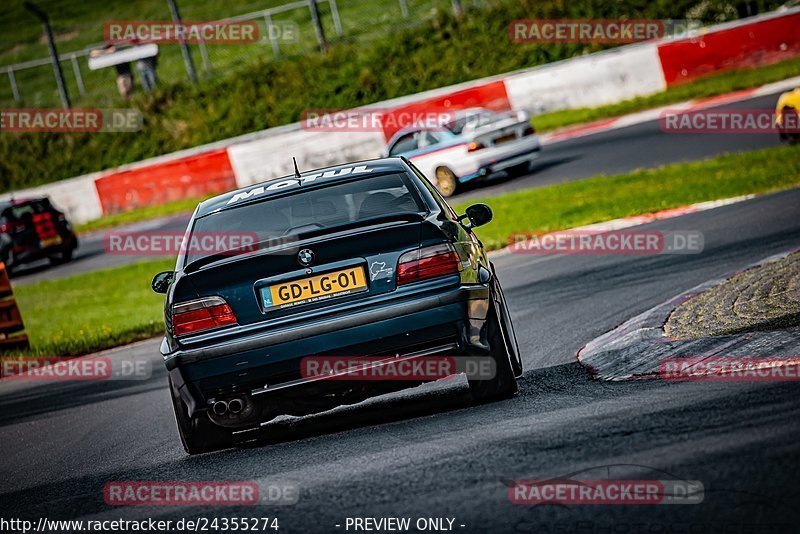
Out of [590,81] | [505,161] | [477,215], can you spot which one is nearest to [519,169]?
[505,161]

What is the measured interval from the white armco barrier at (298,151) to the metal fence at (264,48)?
17.8 feet

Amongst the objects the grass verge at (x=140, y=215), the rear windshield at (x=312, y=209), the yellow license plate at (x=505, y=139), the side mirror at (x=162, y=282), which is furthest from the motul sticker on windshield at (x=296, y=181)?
the grass verge at (x=140, y=215)

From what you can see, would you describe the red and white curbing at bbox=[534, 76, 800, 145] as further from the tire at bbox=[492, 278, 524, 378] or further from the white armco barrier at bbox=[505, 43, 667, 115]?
the tire at bbox=[492, 278, 524, 378]

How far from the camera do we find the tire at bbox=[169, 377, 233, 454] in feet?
20.7

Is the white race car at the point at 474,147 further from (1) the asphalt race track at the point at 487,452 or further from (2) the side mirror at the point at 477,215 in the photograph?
(2) the side mirror at the point at 477,215

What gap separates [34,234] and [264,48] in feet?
43.6

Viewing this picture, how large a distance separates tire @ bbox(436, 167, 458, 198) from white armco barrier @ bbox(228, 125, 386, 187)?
4.60 m

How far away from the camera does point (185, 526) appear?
486 cm

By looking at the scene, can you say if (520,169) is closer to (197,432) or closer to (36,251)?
(36,251)

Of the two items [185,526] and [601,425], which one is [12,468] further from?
[601,425]

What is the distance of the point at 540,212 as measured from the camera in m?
17.1

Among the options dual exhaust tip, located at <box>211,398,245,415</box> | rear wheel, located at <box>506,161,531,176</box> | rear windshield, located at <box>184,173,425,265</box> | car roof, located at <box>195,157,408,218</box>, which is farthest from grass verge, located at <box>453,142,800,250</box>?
dual exhaust tip, located at <box>211,398,245,415</box>

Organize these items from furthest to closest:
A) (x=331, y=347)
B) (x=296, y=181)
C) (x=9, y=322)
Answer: (x=9, y=322) < (x=296, y=181) < (x=331, y=347)

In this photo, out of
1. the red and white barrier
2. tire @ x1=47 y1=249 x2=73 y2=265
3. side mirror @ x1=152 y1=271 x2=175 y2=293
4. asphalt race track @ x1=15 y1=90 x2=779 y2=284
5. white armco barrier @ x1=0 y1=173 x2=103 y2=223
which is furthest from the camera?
white armco barrier @ x1=0 y1=173 x2=103 y2=223
